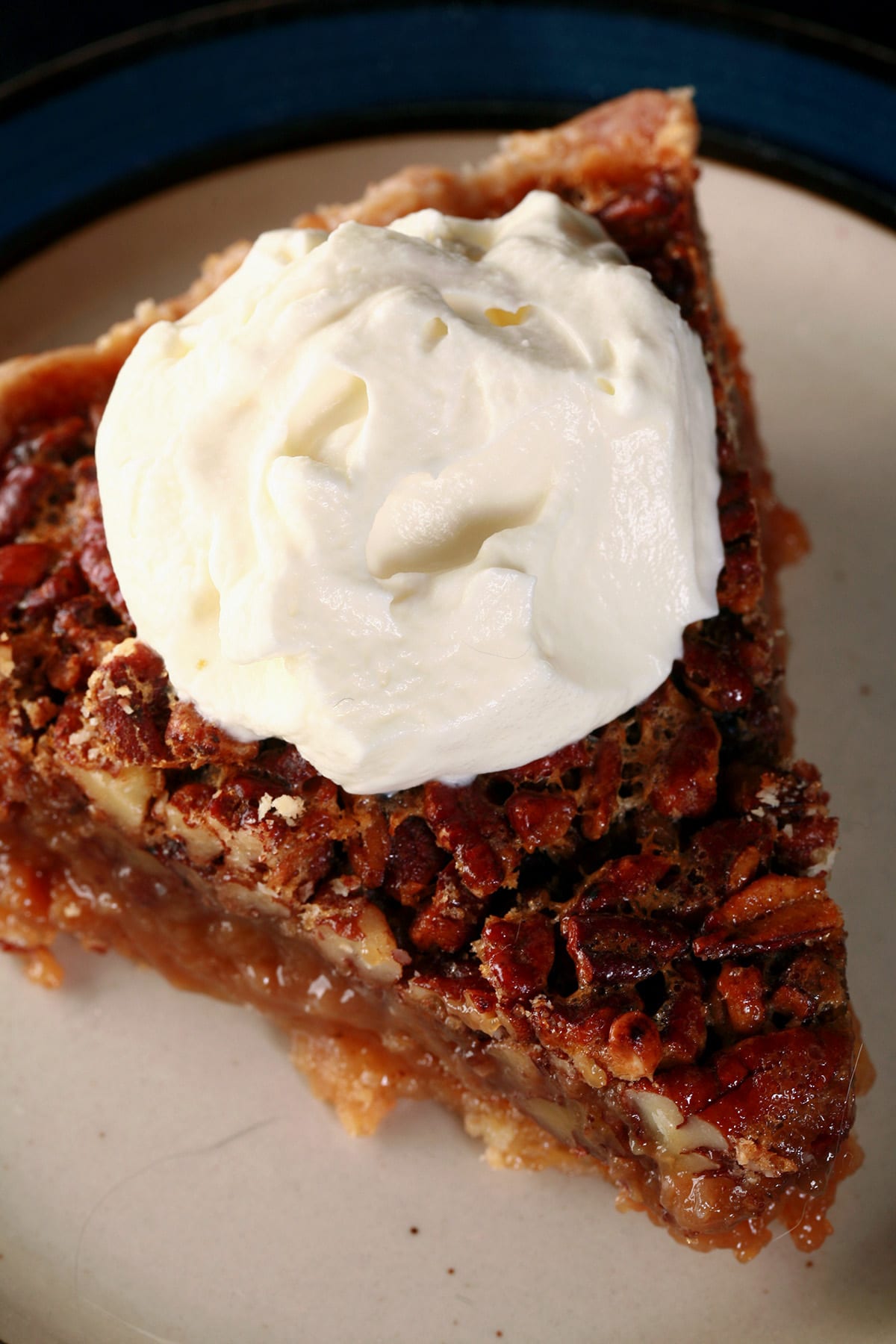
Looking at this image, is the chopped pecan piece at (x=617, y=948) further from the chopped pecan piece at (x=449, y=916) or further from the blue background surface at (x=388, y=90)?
the blue background surface at (x=388, y=90)

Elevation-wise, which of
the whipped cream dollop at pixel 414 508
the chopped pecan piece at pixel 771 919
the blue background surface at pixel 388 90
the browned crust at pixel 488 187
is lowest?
the chopped pecan piece at pixel 771 919

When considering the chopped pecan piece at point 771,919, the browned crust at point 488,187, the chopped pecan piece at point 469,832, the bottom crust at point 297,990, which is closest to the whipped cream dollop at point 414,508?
the chopped pecan piece at point 469,832

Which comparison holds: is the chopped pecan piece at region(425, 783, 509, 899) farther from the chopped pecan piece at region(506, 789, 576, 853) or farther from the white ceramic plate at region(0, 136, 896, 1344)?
the white ceramic plate at region(0, 136, 896, 1344)

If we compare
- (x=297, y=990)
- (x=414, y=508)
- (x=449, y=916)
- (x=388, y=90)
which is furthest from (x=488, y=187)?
(x=297, y=990)

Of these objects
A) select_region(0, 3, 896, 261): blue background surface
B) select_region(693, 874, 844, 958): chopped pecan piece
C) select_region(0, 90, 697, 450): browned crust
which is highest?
select_region(0, 3, 896, 261): blue background surface

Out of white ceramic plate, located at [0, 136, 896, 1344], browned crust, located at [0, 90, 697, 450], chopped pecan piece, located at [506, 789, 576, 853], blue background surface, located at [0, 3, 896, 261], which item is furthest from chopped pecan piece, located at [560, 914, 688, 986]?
blue background surface, located at [0, 3, 896, 261]

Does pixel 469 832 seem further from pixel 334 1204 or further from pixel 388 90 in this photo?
pixel 388 90
